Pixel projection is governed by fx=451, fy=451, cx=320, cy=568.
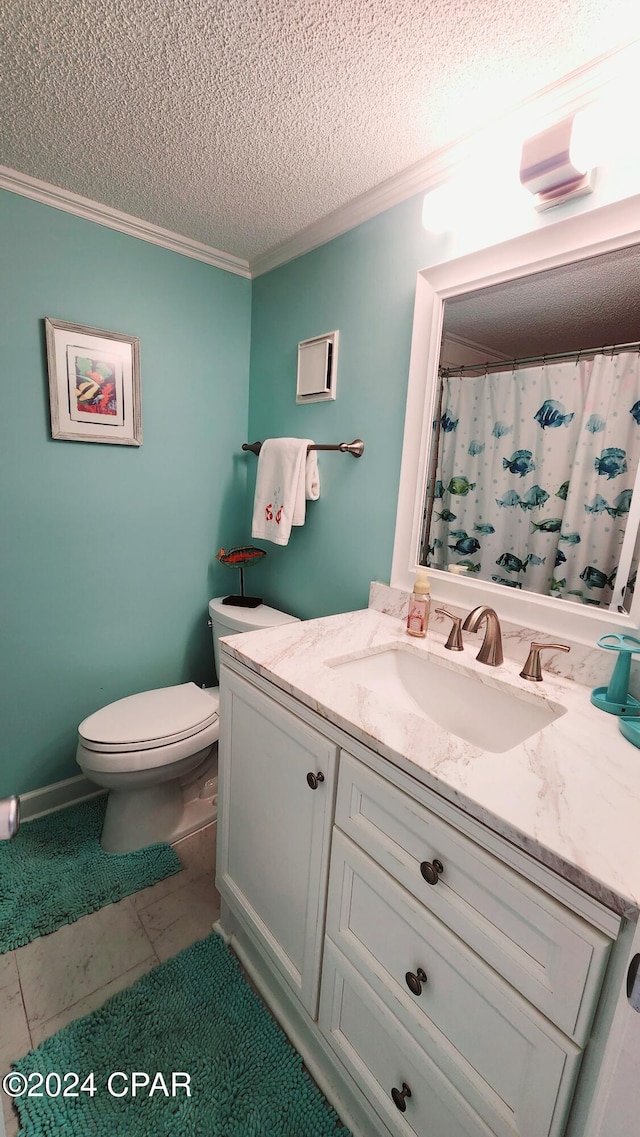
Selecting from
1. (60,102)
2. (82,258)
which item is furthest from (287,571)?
(60,102)

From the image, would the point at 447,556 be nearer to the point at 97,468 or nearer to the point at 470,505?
the point at 470,505

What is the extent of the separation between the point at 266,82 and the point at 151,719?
1679 mm

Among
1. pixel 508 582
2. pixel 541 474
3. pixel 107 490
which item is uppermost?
pixel 541 474

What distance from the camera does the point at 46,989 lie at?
1121 mm

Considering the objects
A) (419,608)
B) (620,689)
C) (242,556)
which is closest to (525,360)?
(419,608)

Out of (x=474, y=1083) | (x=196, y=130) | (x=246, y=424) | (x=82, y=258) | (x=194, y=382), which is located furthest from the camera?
(x=246, y=424)

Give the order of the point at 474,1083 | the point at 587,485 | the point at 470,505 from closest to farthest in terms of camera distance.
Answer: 1. the point at 474,1083
2. the point at 587,485
3. the point at 470,505

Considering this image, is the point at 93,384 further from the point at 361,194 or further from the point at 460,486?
the point at 460,486

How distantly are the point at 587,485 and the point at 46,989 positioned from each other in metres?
1.77

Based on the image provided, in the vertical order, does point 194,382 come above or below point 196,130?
below

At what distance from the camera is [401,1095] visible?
771mm

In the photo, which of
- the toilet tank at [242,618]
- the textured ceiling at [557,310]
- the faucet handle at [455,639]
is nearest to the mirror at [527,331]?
the textured ceiling at [557,310]

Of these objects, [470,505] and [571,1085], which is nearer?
[571,1085]

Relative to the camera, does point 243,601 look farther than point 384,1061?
Yes
